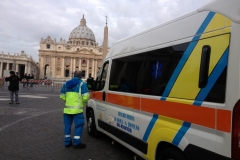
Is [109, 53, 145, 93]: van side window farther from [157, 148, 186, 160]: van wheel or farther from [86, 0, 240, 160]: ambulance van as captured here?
[157, 148, 186, 160]: van wheel

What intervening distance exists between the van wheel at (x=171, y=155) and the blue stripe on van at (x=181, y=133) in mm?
115

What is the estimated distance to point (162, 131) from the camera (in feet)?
10.3

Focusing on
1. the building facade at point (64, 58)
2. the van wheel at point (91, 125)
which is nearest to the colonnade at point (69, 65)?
the building facade at point (64, 58)

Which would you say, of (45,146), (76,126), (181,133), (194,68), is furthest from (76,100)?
(194,68)

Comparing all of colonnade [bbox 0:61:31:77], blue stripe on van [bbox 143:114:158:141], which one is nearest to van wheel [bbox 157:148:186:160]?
blue stripe on van [bbox 143:114:158:141]

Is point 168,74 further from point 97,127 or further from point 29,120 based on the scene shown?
point 29,120

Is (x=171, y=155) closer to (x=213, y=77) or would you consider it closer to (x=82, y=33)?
(x=213, y=77)

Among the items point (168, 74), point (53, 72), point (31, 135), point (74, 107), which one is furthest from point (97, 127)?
point (53, 72)

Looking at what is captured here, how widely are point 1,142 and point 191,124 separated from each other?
15.0 ft

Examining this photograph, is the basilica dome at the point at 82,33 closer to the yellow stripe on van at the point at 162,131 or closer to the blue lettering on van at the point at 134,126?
the blue lettering on van at the point at 134,126

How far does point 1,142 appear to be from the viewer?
17.7ft

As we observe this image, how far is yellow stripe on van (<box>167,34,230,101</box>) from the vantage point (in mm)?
2436

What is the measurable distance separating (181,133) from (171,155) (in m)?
0.35

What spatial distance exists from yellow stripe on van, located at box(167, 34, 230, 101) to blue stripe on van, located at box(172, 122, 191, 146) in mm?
328
